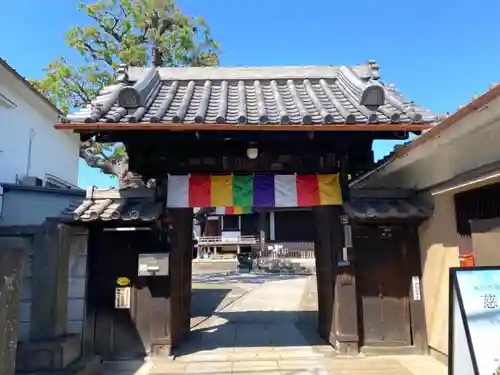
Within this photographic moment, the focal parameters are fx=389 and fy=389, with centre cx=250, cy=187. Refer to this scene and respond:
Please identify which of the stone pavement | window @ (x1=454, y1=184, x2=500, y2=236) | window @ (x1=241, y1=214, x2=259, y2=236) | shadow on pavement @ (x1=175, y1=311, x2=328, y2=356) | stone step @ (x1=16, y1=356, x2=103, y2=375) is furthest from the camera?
window @ (x1=241, y1=214, x2=259, y2=236)

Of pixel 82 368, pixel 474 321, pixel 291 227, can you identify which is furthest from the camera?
pixel 291 227

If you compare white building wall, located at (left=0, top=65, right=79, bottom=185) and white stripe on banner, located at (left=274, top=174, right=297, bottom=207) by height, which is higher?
white building wall, located at (left=0, top=65, right=79, bottom=185)

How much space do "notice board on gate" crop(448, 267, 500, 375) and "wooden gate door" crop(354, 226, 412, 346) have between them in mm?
3632

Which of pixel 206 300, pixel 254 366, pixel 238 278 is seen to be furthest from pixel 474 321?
pixel 238 278

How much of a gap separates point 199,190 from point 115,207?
1568 millimetres

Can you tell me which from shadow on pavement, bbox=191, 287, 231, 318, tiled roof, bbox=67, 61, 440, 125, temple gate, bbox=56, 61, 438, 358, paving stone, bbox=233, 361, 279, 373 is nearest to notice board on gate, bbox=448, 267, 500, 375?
tiled roof, bbox=67, 61, 440, 125

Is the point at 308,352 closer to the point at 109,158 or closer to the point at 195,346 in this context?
the point at 195,346

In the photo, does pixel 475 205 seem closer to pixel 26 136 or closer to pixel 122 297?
pixel 122 297

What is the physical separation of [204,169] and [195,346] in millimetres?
3757

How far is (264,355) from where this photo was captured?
754 centimetres

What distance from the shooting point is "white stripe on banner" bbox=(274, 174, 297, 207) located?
7.41 metres

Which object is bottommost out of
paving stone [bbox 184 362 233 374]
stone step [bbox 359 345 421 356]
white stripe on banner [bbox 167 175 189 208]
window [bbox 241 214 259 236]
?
paving stone [bbox 184 362 233 374]

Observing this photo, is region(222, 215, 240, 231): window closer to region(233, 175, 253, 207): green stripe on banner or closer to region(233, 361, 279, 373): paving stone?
region(233, 175, 253, 207): green stripe on banner

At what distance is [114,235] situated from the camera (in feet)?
24.9
